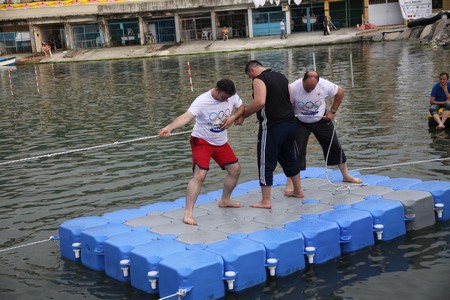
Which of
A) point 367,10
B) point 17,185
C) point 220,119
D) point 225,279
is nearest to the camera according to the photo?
point 225,279

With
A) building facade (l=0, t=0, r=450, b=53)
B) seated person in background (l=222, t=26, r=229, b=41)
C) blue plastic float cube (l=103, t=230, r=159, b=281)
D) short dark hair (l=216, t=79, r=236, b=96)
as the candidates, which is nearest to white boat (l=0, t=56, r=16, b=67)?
building facade (l=0, t=0, r=450, b=53)

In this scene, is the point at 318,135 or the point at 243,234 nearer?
the point at 243,234

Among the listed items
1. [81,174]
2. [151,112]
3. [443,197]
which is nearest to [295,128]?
[443,197]

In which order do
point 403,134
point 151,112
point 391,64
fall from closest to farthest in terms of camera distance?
point 403,134 → point 151,112 → point 391,64

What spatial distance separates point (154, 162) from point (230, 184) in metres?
6.13

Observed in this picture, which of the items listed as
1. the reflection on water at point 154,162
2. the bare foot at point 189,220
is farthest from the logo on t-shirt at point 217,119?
the reflection on water at point 154,162

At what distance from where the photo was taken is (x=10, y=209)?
12.6m

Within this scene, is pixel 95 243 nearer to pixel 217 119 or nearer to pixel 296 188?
pixel 217 119

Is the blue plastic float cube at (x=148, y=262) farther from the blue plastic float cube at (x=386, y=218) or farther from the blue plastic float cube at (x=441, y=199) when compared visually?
the blue plastic float cube at (x=441, y=199)

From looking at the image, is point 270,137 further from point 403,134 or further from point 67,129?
point 67,129

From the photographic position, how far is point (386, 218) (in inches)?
372

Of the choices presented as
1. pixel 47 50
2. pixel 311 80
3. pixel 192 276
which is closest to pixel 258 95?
pixel 311 80

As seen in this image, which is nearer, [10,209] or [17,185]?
[10,209]

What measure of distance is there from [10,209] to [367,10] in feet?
191
